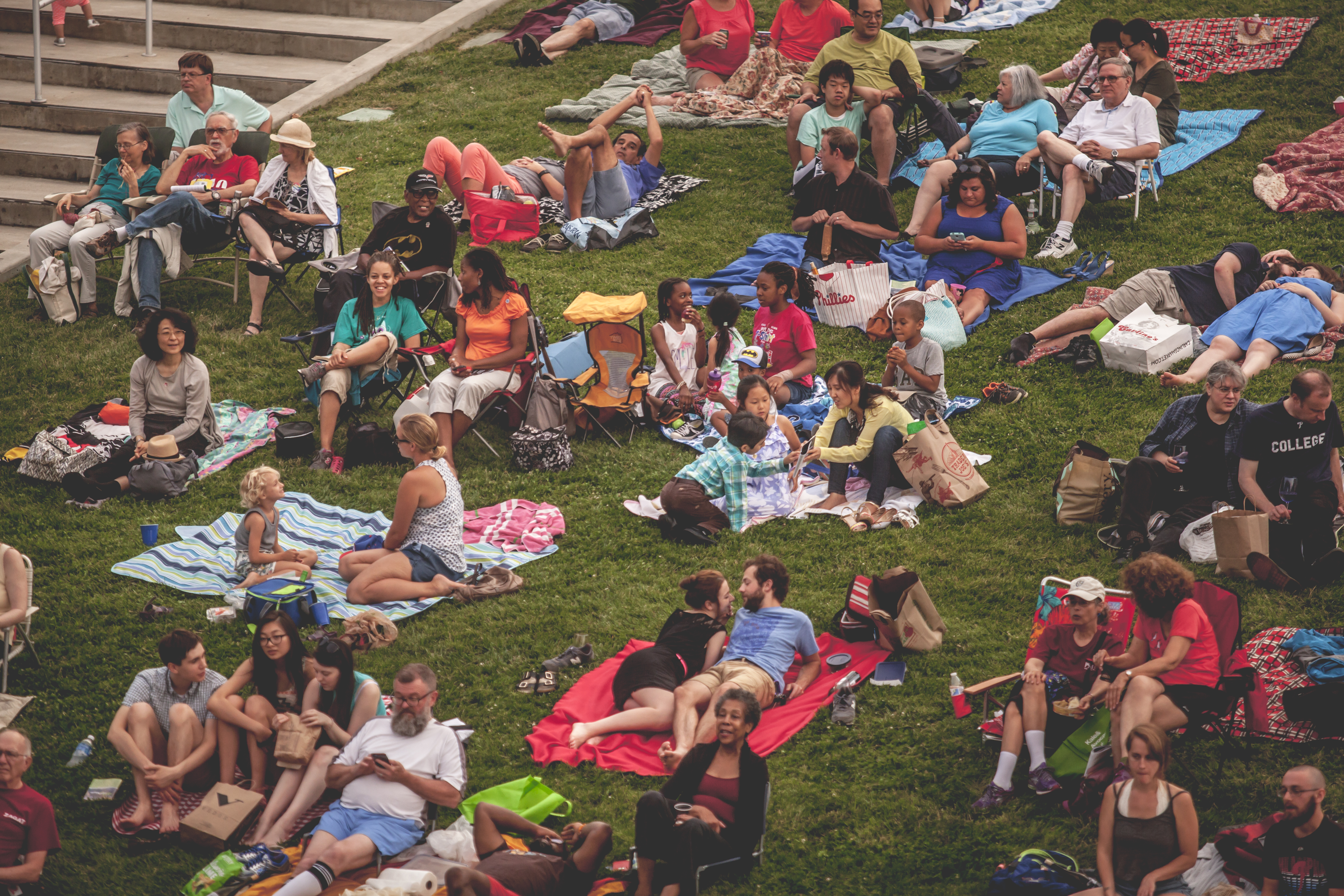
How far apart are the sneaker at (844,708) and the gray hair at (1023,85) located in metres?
7.39

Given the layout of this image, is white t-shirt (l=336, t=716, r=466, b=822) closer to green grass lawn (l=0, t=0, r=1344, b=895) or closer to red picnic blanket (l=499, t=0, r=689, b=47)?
green grass lawn (l=0, t=0, r=1344, b=895)

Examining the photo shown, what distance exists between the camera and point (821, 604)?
300 inches

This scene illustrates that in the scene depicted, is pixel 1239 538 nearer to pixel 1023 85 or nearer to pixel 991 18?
pixel 1023 85

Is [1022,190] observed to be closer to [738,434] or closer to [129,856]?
[738,434]

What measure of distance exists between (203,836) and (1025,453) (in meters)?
5.80

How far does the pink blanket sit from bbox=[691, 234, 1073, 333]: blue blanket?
2853mm

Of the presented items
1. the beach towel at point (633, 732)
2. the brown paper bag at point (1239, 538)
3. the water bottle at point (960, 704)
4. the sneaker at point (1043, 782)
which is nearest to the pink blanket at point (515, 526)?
the beach towel at point (633, 732)

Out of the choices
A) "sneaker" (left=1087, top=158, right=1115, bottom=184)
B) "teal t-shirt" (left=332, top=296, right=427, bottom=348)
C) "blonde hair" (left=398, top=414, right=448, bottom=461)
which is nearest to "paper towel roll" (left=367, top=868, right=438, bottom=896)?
"blonde hair" (left=398, top=414, right=448, bottom=461)

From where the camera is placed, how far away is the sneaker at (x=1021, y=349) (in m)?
10.1

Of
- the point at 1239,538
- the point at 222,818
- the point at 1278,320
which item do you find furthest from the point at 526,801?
the point at 1278,320

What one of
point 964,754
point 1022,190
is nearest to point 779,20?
point 1022,190

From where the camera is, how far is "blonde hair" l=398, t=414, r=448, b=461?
25.8 feet

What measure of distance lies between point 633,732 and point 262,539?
111 inches

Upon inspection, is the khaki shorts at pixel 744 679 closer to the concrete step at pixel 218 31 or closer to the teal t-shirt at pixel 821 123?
the teal t-shirt at pixel 821 123
